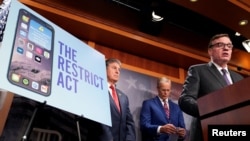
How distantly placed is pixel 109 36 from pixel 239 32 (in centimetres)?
160

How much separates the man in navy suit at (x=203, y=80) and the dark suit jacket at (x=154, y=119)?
3.19ft

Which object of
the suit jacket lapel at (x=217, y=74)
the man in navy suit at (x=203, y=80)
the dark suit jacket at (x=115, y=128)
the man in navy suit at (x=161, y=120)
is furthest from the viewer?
the man in navy suit at (x=161, y=120)

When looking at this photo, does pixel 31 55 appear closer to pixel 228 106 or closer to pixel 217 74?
pixel 228 106

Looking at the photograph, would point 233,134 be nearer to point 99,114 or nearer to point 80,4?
point 99,114

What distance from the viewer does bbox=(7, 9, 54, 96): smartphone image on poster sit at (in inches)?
43.8

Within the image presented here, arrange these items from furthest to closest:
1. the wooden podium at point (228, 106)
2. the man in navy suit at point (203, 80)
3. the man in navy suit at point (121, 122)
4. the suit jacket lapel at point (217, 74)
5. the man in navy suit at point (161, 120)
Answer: the man in navy suit at point (161, 120) < the man in navy suit at point (121, 122) < the suit jacket lapel at point (217, 74) < the man in navy suit at point (203, 80) < the wooden podium at point (228, 106)

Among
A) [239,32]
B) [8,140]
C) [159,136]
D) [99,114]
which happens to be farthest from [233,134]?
[239,32]

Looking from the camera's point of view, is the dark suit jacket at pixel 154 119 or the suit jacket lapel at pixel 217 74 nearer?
the suit jacket lapel at pixel 217 74

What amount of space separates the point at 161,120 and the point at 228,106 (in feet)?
5.59

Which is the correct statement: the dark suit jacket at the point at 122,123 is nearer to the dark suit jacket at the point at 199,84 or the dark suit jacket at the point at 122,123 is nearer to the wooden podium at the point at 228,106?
the dark suit jacket at the point at 199,84

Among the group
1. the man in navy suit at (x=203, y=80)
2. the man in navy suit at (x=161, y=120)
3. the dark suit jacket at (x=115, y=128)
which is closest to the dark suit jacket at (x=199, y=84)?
the man in navy suit at (x=203, y=80)

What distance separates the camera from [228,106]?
3.70ft

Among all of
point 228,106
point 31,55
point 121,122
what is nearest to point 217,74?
point 228,106

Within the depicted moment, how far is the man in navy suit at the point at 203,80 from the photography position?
62.2 inches
